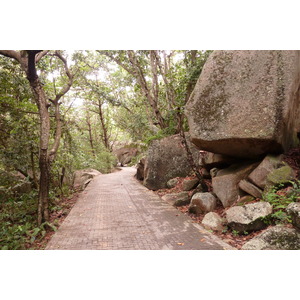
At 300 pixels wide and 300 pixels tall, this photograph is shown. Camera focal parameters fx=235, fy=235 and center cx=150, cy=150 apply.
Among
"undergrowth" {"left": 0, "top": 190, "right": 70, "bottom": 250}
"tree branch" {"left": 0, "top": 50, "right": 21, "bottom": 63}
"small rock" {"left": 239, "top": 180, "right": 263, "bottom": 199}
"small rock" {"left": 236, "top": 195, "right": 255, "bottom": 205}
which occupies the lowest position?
"undergrowth" {"left": 0, "top": 190, "right": 70, "bottom": 250}

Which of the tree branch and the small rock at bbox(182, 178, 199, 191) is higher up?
the tree branch

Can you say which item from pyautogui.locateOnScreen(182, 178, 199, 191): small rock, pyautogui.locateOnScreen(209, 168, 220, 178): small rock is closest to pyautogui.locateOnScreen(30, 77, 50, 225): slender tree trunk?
pyautogui.locateOnScreen(182, 178, 199, 191): small rock

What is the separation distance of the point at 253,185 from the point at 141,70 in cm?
1079

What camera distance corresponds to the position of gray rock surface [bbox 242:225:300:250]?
13.4 feet

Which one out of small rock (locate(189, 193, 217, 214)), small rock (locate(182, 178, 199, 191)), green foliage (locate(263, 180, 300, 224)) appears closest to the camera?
green foliage (locate(263, 180, 300, 224))

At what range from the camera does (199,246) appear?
471 centimetres

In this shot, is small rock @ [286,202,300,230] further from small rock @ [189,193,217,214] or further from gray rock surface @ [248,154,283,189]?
small rock @ [189,193,217,214]

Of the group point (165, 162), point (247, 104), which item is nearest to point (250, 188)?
point (247, 104)

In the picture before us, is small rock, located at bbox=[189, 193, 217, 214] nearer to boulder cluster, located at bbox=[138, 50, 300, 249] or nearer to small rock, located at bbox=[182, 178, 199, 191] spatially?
boulder cluster, located at bbox=[138, 50, 300, 249]

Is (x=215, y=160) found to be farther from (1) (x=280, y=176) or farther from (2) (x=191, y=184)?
(1) (x=280, y=176)

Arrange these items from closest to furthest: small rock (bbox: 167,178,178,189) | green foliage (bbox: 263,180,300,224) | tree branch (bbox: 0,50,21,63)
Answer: green foliage (bbox: 263,180,300,224) → tree branch (bbox: 0,50,21,63) → small rock (bbox: 167,178,178,189)

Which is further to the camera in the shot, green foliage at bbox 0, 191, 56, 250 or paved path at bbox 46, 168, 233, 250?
green foliage at bbox 0, 191, 56, 250

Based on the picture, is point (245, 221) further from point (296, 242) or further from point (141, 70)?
point (141, 70)
